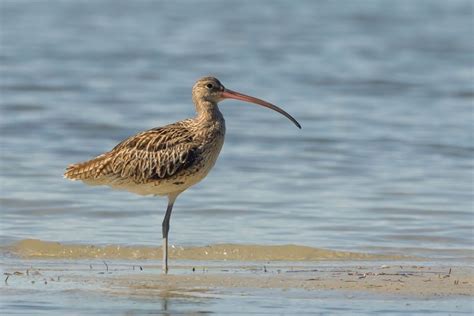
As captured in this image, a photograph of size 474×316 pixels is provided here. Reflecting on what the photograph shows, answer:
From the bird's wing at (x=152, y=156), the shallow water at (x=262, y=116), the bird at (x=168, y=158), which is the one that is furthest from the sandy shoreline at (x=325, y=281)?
the shallow water at (x=262, y=116)

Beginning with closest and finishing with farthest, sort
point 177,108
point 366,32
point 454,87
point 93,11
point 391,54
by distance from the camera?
point 177,108
point 454,87
point 391,54
point 366,32
point 93,11

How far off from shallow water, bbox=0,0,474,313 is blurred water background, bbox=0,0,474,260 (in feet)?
0.13

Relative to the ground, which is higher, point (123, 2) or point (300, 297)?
point (123, 2)

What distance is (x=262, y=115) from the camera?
63.2 ft

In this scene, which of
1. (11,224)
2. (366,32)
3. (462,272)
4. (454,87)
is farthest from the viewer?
(366,32)

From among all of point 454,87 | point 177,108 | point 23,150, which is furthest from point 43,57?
point 23,150

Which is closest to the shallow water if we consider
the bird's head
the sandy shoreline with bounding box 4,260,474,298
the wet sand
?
the wet sand

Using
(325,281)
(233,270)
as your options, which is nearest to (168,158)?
(233,270)

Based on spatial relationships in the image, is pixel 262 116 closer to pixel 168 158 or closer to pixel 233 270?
pixel 168 158

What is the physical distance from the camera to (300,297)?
8.36 meters

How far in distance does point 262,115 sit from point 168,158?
935 cm

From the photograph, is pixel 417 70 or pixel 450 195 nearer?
pixel 450 195

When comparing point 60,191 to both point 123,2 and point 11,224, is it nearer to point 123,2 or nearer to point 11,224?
point 11,224

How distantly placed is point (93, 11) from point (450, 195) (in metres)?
22.5
